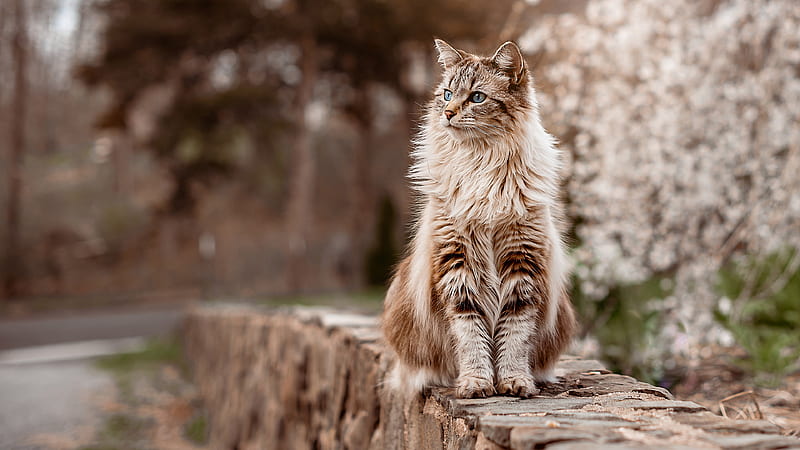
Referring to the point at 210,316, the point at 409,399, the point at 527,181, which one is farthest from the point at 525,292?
the point at 210,316

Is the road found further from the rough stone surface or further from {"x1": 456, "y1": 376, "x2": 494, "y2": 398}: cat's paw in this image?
{"x1": 456, "y1": 376, "x2": 494, "y2": 398}: cat's paw

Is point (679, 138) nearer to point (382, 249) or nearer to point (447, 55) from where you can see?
point (447, 55)

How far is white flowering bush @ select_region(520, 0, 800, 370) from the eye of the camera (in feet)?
14.8

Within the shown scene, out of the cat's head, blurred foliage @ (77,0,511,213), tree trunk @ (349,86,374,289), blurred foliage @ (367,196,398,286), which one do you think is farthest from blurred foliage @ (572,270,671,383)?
blurred foliage @ (367,196,398,286)

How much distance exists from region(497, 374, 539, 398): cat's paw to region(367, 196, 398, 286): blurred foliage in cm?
1394

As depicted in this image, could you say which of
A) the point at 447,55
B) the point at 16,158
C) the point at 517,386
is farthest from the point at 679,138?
the point at 16,158

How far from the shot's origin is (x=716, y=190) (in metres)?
4.73

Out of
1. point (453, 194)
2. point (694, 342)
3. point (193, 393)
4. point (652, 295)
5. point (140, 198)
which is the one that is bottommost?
point (193, 393)

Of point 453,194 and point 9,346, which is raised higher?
point 453,194

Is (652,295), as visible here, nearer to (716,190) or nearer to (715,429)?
(716,190)

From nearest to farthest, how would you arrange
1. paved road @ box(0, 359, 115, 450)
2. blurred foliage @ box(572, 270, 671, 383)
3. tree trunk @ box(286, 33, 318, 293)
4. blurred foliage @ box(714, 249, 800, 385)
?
1. blurred foliage @ box(572, 270, 671, 383)
2. blurred foliage @ box(714, 249, 800, 385)
3. paved road @ box(0, 359, 115, 450)
4. tree trunk @ box(286, 33, 318, 293)

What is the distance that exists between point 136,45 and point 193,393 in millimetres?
7382

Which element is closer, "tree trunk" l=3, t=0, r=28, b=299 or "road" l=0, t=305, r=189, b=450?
"road" l=0, t=305, r=189, b=450

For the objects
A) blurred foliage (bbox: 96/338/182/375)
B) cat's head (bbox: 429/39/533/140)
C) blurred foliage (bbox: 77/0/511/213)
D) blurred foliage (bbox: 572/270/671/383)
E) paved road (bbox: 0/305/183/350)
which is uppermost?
blurred foliage (bbox: 77/0/511/213)
